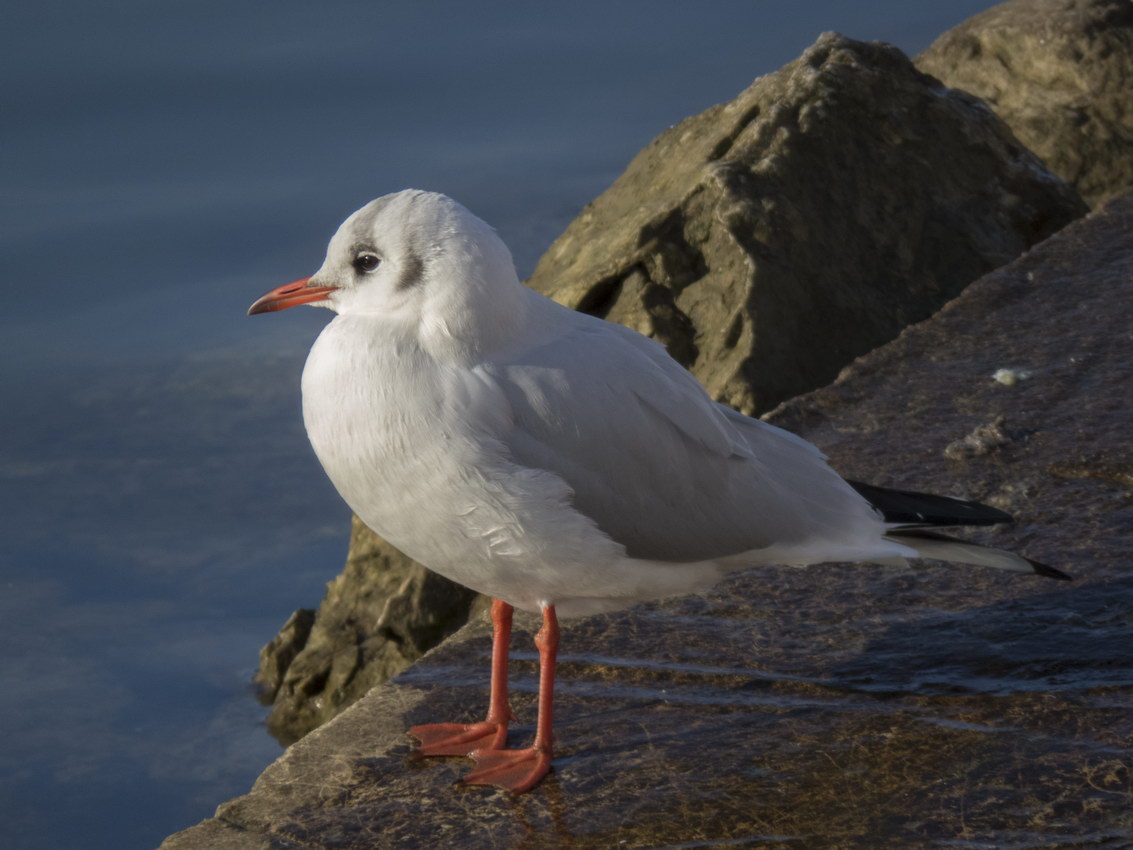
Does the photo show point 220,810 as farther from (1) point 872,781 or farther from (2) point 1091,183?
(2) point 1091,183

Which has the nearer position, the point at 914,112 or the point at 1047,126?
the point at 914,112

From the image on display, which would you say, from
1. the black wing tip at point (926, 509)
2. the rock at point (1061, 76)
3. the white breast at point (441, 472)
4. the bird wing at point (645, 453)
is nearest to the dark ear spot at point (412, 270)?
the white breast at point (441, 472)

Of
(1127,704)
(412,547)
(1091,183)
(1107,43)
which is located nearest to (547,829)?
(412,547)

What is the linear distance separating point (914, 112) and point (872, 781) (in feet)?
13.5

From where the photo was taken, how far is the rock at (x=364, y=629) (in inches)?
239

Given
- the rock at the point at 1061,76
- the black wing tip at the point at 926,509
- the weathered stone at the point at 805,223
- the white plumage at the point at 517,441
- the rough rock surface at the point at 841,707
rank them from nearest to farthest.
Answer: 1. the rough rock surface at the point at 841,707
2. the white plumage at the point at 517,441
3. the black wing tip at the point at 926,509
4. the weathered stone at the point at 805,223
5. the rock at the point at 1061,76

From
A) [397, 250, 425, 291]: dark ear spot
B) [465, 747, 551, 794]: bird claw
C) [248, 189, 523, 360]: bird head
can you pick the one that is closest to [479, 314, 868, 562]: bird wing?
[248, 189, 523, 360]: bird head

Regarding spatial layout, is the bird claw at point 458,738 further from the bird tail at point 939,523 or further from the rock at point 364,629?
the rock at point 364,629

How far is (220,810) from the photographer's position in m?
3.64

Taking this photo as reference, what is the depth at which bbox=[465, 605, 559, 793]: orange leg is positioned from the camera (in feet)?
11.8

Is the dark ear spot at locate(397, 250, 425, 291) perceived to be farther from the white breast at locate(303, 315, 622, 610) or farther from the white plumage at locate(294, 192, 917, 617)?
the white breast at locate(303, 315, 622, 610)

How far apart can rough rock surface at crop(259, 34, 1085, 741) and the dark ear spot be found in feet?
7.80

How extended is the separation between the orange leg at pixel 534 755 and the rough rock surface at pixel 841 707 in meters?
0.04

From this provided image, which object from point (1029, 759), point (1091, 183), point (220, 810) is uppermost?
point (1091, 183)
